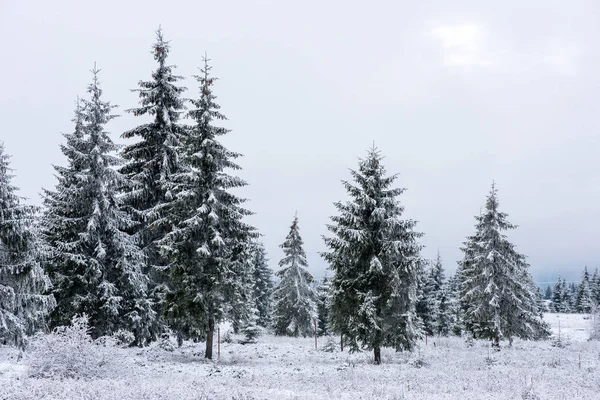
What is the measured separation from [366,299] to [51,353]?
12.4m

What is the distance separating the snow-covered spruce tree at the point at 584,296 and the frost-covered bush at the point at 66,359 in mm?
95478

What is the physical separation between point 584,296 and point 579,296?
20.9 ft

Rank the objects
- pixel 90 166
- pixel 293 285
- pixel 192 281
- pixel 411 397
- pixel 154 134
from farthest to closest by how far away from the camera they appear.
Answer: pixel 293 285
pixel 154 134
pixel 90 166
pixel 192 281
pixel 411 397

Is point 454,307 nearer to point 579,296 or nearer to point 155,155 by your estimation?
point 155,155

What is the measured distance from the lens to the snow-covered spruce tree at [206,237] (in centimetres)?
1909

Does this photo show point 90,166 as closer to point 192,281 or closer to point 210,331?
point 192,281

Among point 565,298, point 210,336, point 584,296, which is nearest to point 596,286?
point 584,296

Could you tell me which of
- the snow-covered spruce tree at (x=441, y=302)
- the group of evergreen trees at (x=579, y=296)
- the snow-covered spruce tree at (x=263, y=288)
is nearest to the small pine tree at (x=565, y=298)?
the group of evergreen trees at (x=579, y=296)

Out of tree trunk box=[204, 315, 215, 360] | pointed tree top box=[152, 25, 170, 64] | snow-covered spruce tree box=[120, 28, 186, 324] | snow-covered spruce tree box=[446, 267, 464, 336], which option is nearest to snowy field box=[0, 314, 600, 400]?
tree trunk box=[204, 315, 215, 360]

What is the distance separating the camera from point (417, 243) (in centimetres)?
2019

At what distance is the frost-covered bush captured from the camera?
12.3 metres

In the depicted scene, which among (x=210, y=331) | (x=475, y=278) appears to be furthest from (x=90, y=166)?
(x=475, y=278)

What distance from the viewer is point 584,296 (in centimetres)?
9238

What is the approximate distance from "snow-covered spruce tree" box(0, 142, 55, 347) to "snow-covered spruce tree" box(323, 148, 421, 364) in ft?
40.5
